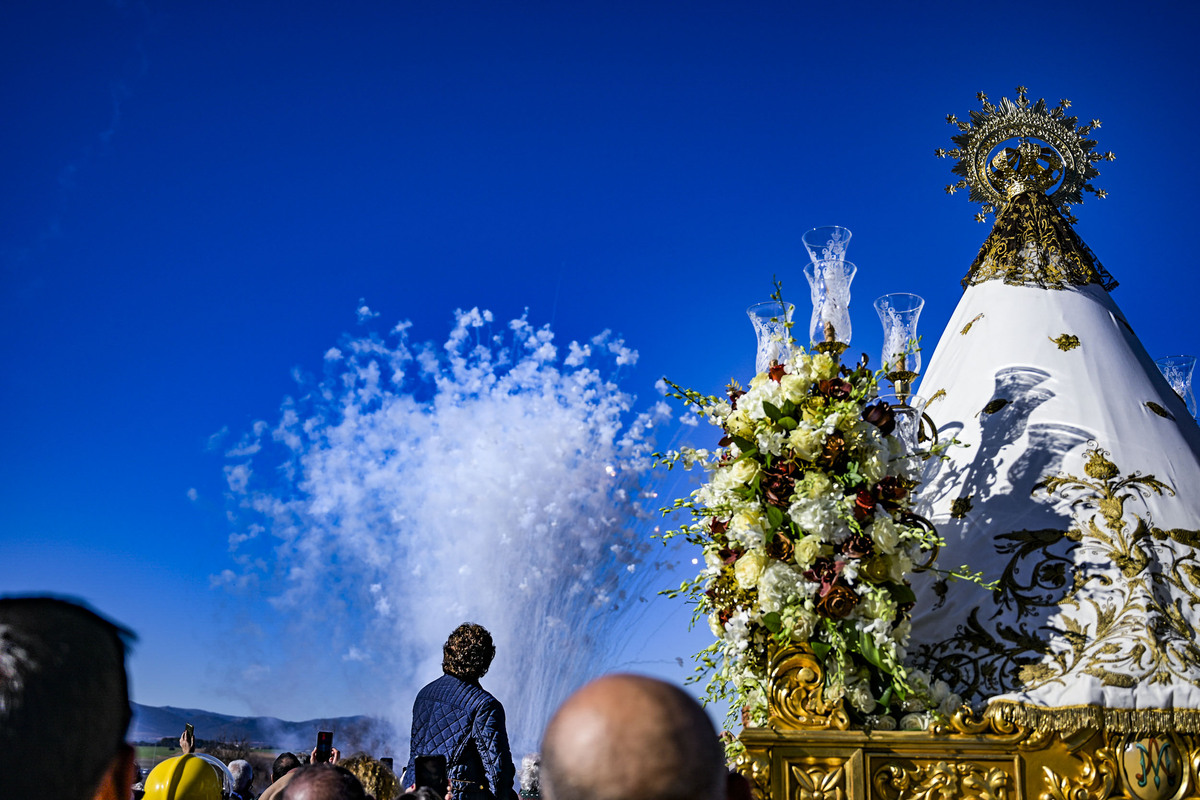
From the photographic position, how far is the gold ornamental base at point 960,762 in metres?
3.54

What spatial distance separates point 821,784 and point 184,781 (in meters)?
2.24

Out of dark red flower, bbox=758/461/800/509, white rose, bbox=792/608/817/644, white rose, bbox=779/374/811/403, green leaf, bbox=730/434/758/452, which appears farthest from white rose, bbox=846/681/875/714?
white rose, bbox=779/374/811/403

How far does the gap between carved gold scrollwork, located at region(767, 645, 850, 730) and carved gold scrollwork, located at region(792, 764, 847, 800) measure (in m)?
0.16

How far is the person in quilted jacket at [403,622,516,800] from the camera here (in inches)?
169

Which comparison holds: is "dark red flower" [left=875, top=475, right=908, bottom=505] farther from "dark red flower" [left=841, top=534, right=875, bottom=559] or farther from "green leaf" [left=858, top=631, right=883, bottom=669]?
"green leaf" [left=858, top=631, right=883, bottom=669]

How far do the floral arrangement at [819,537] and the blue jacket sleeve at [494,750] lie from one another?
43.2 inches

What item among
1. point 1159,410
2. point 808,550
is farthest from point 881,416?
point 1159,410

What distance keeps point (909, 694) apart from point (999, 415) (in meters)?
1.80

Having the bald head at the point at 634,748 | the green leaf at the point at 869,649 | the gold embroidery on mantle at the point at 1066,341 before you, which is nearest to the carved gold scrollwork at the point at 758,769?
the green leaf at the point at 869,649

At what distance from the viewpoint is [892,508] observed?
3.81m

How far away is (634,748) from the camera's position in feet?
3.75

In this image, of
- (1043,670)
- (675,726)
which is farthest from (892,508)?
(675,726)

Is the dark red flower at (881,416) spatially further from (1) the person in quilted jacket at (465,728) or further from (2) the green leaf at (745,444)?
(1) the person in quilted jacket at (465,728)

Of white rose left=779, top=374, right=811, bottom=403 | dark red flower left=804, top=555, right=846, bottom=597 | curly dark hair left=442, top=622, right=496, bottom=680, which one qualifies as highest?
white rose left=779, top=374, right=811, bottom=403
